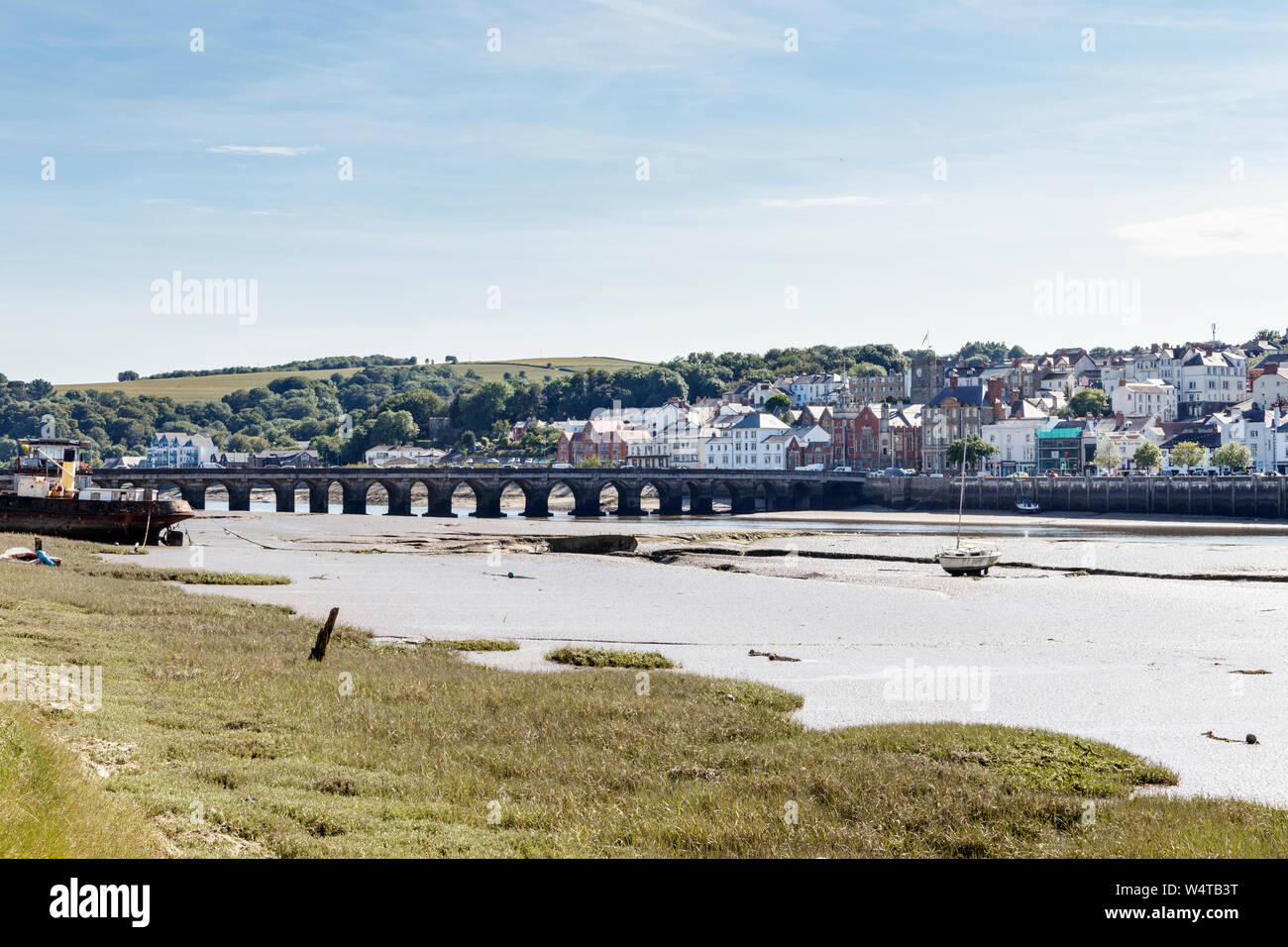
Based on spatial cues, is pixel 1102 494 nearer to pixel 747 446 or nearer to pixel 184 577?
pixel 747 446

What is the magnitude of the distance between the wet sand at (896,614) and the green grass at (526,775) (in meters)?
2.61

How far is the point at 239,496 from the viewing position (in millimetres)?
144500

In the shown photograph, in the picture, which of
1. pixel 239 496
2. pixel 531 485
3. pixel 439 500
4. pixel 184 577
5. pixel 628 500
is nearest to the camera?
pixel 184 577

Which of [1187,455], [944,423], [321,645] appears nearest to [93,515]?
[321,645]

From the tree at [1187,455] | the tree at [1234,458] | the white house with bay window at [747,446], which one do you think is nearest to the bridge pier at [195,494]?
the white house with bay window at [747,446]

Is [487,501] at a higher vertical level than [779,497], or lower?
lower

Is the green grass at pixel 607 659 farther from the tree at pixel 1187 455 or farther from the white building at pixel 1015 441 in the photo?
the white building at pixel 1015 441

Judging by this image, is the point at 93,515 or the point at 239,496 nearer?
the point at 93,515

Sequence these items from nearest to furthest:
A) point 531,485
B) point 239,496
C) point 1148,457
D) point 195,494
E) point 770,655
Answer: point 770,655
point 195,494
point 531,485
point 239,496
point 1148,457

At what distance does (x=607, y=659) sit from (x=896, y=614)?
17164 mm

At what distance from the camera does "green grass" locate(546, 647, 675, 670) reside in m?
30.0
